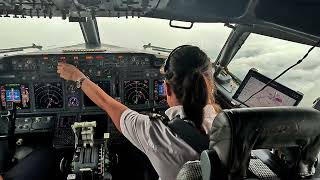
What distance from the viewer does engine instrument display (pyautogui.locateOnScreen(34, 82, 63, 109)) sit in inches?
180

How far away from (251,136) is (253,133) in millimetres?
12

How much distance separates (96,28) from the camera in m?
4.94

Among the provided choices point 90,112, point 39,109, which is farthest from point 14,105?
point 90,112

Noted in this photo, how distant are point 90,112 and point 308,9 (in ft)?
9.58

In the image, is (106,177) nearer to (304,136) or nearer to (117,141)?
(117,141)

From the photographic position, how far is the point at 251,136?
1333 mm

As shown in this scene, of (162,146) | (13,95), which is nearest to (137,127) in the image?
(162,146)

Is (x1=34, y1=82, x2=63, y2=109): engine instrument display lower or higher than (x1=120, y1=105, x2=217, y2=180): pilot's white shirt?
lower

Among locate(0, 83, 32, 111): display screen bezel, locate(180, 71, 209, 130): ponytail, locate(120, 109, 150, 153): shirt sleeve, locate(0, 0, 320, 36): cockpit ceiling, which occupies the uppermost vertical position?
locate(0, 0, 320, 36): cockpit ceiling

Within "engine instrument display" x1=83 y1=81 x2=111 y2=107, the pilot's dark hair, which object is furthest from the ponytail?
"engine instrument display" x1=83 y1=81 x2=111 y2=107

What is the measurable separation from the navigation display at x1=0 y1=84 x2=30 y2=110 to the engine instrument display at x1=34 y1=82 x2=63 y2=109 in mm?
117

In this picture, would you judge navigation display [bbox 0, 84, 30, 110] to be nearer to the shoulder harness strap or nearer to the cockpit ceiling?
the cockpit ceiling

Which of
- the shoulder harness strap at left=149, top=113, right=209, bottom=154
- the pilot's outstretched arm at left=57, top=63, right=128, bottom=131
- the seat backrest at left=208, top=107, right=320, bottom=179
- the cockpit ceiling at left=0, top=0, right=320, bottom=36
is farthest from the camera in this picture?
the cockpit ceiling at left=0, top=0, right=320, bottom=36

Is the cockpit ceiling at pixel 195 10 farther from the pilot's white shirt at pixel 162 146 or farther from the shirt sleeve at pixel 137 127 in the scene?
the pilot's white shirt at pixel 162 146
